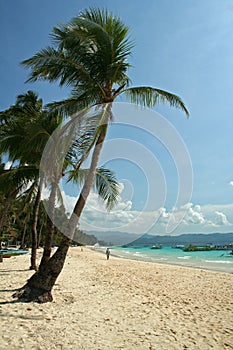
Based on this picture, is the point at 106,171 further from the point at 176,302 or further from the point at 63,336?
the point at 63,336

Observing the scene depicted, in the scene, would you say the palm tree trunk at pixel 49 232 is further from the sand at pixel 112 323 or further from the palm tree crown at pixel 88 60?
the palm tree crown at pixel 88 60

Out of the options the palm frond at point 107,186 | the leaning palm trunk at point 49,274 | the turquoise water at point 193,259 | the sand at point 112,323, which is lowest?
the turquoise water at point 193,259

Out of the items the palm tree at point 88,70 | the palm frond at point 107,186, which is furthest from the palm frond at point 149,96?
the palm frond at point 107,186

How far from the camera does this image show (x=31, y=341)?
3.97 metres

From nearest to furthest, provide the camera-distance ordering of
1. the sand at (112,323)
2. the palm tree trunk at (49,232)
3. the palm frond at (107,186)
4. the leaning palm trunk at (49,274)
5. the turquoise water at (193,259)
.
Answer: the sand at (112,323)
the leaning palm trunk at (49,274)
the palm tree trunk at (49,232)
the palm frond at (107,186)
the turquoise water at (193,259)

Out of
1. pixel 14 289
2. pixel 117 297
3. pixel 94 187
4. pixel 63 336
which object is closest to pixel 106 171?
pixel 94 187

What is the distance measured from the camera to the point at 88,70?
6.91m

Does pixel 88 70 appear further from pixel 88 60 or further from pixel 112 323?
pixel 112 323

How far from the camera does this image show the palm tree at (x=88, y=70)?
6.35m

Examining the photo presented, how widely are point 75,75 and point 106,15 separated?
1.61 m

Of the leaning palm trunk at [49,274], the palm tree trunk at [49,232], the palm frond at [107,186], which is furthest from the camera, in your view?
the palm frond at [107,186]

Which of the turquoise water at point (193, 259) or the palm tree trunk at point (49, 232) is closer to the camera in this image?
the palm tree trunk at point (49, 232)

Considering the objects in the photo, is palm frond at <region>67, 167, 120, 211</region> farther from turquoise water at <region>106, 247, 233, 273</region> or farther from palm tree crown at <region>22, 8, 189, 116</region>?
turquoise water at <region>106, 247, 233, 273</region>

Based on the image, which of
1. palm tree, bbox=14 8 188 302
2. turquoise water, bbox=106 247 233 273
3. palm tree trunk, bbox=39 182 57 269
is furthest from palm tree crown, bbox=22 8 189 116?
turquoise water, bbox=106 247 233 273
